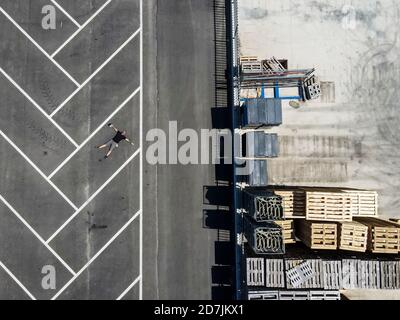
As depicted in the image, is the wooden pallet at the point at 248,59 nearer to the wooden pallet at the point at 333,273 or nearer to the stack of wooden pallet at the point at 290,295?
the wooden pallet at the point at 333,273

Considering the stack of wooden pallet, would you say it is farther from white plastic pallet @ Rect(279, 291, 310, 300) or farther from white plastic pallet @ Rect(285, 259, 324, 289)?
white plastic pallet @ Rect(285, 259, 324, 289)

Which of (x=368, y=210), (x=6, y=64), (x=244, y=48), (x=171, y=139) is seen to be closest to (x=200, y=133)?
(x=171, y=139)

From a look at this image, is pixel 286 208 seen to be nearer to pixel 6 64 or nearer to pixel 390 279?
pixel 390 279

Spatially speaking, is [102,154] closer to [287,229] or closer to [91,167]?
[91,167]

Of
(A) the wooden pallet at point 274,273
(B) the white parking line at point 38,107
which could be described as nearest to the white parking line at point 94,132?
(B) the white parking line at point 38,107

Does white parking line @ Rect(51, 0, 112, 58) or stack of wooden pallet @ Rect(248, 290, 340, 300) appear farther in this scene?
white parking line @ Rect(51, 0, 112, 58)

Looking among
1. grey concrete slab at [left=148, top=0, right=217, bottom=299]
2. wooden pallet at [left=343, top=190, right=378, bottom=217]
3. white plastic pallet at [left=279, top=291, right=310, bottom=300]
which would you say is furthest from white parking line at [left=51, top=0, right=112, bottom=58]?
white plastic pallet at [left=279, top=291, right=310, bottom=300]
